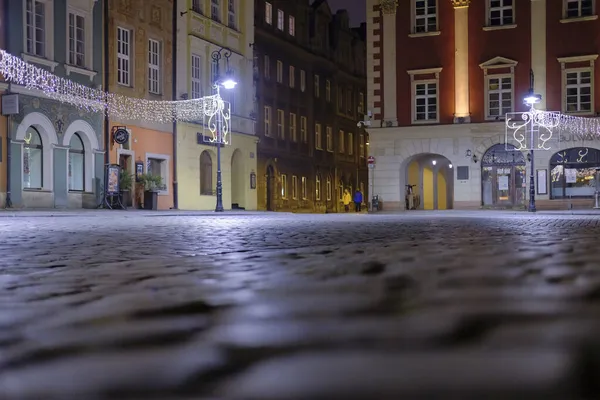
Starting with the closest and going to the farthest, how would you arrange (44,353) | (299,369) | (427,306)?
(299,369)
(44,353)
(427,306)

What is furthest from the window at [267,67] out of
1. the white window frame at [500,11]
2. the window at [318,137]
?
the white window frame at [500,11]

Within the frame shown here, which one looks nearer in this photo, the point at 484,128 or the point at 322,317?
the point at 322,317

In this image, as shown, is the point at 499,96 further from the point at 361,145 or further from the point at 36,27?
the point at 361,145

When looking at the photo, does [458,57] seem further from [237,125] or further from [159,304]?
[159,304]

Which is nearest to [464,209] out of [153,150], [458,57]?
[458,57]

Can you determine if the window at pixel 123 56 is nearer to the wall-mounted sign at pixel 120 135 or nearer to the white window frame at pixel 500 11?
the wall-mounted sign at pixel 120 135

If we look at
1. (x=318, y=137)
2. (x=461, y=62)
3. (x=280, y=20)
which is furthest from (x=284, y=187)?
(x=461, y=62)

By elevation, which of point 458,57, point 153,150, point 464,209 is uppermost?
point 458,57

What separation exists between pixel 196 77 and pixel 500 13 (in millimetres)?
14872

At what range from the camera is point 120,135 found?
29.9m

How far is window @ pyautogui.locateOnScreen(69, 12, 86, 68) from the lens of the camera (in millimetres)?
28828

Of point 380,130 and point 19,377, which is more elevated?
point 380,130

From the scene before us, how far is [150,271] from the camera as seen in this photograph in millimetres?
3938

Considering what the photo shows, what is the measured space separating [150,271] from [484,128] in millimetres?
33973
